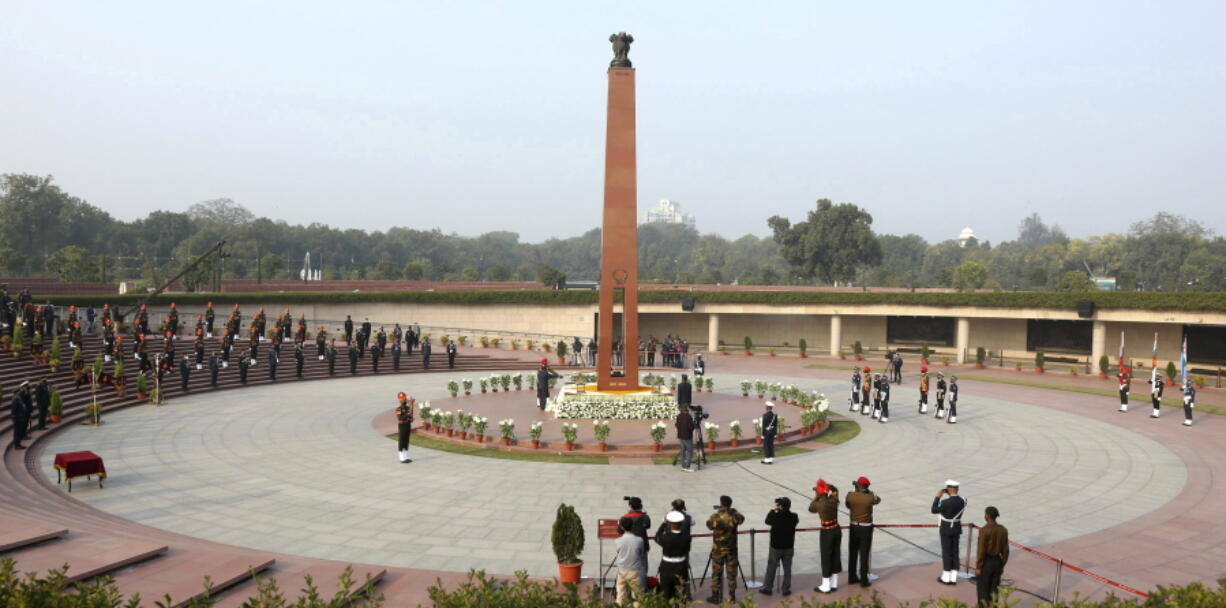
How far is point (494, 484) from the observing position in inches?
535

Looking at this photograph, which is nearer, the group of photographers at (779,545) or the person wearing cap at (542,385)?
the group of photographers at (779,545)

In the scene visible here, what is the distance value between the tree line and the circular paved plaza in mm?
30906

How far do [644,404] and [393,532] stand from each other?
1000cm

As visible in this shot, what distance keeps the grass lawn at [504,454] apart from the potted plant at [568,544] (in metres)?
6.87

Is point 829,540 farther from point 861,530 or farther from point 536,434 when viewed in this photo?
point 536,434

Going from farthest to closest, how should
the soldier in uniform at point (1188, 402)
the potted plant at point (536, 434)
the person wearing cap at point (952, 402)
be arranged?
the soldier in uniform at point (1188, 402) → the person wearing cap at point (952, 402) → the potted plant at point (536, 434)

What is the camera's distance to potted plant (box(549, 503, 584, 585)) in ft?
27.7

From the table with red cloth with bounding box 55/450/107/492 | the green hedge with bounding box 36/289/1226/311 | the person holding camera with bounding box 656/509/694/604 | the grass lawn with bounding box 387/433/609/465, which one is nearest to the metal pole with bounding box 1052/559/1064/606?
the person holding camera with bounding box 656/509/694/604

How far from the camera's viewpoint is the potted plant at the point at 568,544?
8.44 m

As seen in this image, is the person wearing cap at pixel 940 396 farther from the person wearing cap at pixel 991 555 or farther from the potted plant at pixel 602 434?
the person wearing cap at pixel 991 555

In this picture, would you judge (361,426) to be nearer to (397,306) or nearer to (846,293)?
(397,306)

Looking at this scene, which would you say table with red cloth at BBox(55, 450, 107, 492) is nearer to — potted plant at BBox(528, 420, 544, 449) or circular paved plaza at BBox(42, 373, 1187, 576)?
circular paved plaza at BBox(42, 373, 1187, 576)

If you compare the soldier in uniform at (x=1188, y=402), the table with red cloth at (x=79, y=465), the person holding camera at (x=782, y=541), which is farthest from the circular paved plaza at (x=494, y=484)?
the soldier in uniform at (x=1188, y=402)

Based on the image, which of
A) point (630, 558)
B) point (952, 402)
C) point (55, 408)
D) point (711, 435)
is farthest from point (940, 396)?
point (55, 408)
